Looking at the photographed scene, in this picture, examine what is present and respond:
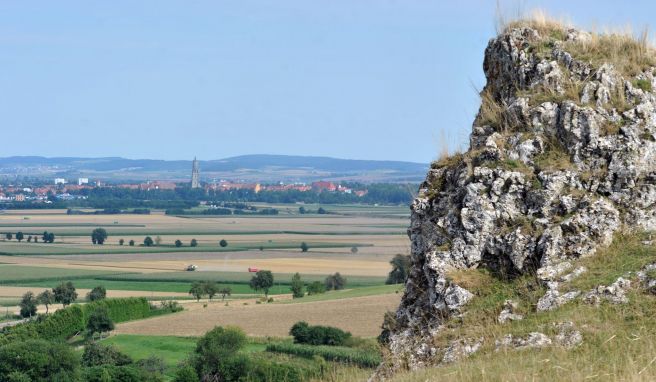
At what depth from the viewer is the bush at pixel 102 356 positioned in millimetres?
64688

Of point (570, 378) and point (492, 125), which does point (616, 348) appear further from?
point (492, 125)

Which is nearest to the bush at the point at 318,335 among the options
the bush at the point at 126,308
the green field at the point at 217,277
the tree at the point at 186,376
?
the tree at the point at 186,376

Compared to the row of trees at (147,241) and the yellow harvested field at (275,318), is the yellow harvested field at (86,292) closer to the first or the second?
the yellow harvested field at (275,318)

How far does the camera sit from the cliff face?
13.0m

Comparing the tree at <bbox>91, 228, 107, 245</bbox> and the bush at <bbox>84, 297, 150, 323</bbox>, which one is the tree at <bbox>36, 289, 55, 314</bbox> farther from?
the tree at <bbox>91, 228, 107, 245</bbox>

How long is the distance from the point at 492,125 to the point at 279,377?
1189 inches

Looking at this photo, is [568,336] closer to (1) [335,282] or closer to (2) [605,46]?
(2) [605,46]

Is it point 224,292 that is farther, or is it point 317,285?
point 224,292

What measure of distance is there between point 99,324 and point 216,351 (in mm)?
24250

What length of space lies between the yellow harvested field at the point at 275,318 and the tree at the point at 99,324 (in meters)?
0.84

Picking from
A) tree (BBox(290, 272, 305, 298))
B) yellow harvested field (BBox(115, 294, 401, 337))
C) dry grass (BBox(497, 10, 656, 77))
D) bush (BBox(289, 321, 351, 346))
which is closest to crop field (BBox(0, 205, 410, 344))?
yellow harvested field (BBox(115, 294, 401, 337))

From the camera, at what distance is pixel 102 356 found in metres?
65.8

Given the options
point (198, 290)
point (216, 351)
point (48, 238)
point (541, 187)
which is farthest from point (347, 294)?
point (48, 238)

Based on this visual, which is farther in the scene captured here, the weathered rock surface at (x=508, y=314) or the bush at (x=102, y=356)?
the bush at (x=102, y=356)
